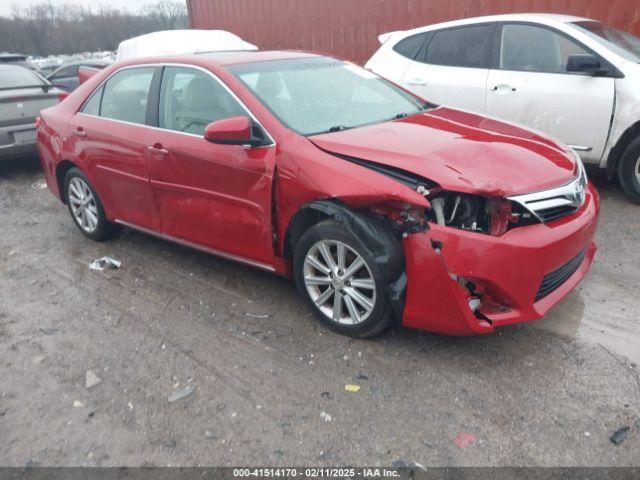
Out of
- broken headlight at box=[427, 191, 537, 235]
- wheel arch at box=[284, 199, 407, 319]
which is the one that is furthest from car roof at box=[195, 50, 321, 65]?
broken headlight at box=[427, 191, 537, 235]

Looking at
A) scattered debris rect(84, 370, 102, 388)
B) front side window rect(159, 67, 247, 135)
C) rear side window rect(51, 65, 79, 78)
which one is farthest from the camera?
rear side window rect(51, 65, 79, 78)

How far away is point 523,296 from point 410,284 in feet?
1.90

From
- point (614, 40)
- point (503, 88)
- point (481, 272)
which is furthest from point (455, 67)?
point (481, 272)

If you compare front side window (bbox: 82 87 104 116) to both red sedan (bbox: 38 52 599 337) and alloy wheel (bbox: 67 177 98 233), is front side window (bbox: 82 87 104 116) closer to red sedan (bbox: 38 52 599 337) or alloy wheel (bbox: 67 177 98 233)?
red sedan (bbox: 38 52 599 337)

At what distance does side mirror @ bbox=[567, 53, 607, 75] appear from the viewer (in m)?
5.09

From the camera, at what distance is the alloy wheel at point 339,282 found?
10.8ft

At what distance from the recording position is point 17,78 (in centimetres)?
852

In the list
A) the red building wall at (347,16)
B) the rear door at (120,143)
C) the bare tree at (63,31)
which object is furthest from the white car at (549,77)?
the bare tree at (63,31)

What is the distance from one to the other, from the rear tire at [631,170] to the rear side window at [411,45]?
2454 mm

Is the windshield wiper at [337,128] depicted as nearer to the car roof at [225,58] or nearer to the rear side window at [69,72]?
the car roof at [225,58]

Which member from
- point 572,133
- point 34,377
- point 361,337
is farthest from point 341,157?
point 572,133

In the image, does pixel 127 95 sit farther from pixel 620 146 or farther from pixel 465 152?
pixel 620 146

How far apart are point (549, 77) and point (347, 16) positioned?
17.2ft

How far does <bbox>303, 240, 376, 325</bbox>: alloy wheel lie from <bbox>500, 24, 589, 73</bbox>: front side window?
342 cm
